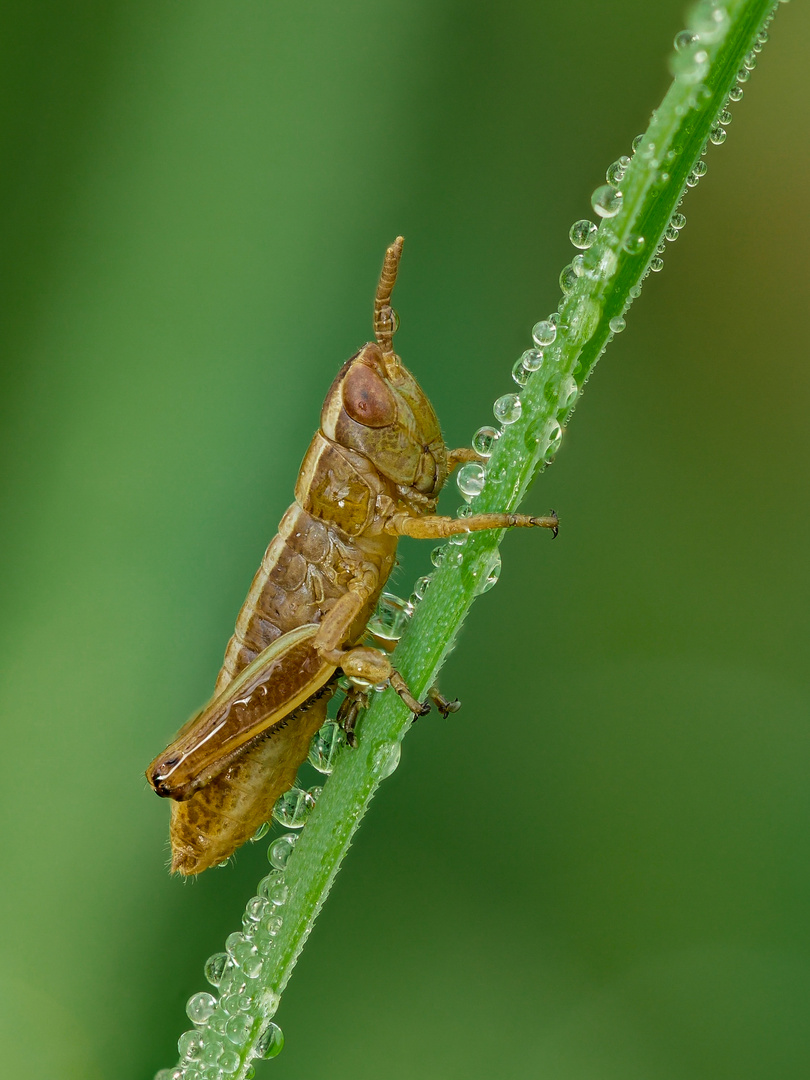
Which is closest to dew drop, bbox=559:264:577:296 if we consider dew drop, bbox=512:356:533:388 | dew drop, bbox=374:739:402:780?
dew drop, bbox=512:356:533:388

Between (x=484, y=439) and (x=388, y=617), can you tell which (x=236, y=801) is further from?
(x=484, y=439)

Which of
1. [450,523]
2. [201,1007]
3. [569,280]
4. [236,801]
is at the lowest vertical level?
[236,801]

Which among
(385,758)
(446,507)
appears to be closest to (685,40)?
(385,758)

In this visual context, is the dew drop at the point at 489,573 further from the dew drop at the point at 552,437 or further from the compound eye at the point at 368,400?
the compound eye at the point at 368,400

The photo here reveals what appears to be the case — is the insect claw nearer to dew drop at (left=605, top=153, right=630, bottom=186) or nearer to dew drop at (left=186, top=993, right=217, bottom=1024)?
dew drop at (left=186, top=993, right=217, bottom=1024)

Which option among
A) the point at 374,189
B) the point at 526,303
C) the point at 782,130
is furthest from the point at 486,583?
the point at 782,130

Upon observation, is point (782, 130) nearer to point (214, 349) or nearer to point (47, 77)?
point (214, 349)
